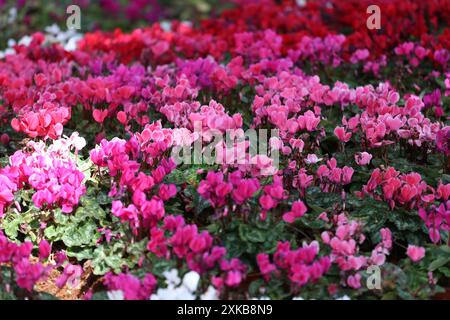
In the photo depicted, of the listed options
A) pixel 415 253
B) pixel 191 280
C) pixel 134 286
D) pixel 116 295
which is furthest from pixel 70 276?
pixel 415 253

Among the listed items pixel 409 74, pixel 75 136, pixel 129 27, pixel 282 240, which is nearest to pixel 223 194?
pixel 282 240

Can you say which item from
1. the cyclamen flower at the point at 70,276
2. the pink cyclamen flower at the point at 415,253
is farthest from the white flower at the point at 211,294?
the pink cyclamen flower at the point at 415,253

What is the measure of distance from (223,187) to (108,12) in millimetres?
5976

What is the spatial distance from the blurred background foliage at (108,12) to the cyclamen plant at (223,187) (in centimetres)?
296

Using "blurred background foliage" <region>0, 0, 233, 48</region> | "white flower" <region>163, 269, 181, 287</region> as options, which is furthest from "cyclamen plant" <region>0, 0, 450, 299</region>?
"blurred background foliage" <region>0, 0, 233, 48</region>

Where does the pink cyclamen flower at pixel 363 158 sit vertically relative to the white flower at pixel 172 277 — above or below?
above

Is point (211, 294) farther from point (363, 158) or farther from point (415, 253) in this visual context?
point (363, 158)

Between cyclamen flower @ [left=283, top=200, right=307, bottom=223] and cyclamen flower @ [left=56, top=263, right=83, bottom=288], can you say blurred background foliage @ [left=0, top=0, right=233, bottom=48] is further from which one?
cyclamen flower @ [left=283, top=200, right=307, bottom=223]

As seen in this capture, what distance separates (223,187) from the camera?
3.04 metres

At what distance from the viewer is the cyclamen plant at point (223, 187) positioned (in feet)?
9.75

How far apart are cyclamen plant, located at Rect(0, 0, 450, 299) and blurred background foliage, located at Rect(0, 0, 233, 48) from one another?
296cm

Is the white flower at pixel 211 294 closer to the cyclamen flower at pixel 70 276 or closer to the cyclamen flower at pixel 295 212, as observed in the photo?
the cyclamen flower at pixel 295 212

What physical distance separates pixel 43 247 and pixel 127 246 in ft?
1.18

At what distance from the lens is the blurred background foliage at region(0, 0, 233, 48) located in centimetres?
757
